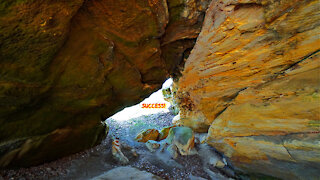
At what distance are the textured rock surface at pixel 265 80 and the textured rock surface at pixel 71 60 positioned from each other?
94.7 inches

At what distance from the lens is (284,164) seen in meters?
4.98

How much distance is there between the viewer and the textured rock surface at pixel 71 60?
12.7 feet

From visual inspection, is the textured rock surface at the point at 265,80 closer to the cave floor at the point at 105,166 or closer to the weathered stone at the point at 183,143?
the cave floor at the point at 105,166

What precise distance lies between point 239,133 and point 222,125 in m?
0.85

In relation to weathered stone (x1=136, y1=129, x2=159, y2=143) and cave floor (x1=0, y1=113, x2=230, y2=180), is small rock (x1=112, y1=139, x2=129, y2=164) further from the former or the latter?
weathered stone (x1=136, y1=129, x2=159, y2=143)

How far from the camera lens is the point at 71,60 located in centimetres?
534

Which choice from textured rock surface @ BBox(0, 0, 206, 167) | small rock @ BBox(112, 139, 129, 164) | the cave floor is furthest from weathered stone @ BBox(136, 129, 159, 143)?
textured rock surface @ BBox(0, 0, 206, 167)

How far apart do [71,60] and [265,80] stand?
302 inches

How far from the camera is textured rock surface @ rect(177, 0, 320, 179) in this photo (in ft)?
12.7

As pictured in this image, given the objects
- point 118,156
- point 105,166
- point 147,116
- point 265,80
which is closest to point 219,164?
point 265,80
